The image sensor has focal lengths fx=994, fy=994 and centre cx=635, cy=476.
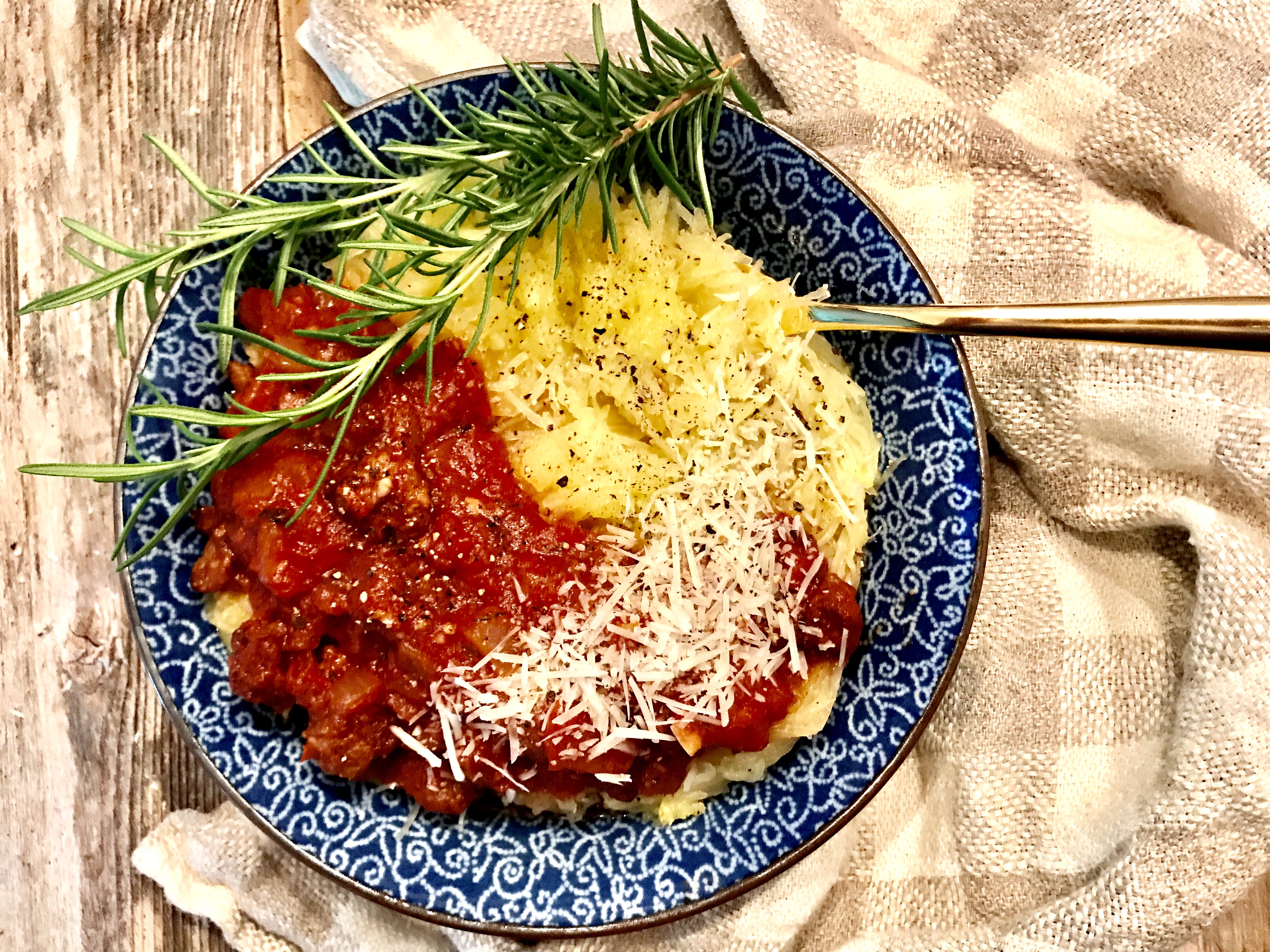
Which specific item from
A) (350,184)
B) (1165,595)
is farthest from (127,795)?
(1165,595)

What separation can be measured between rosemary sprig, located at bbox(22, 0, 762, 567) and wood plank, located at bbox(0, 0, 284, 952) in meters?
0.59

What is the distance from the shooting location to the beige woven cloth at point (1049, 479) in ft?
7.78

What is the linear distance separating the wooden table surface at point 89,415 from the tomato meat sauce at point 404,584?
2.26 feet

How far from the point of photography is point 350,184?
210 cm

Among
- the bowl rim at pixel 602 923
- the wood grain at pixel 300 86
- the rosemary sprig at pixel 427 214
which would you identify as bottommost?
the bowl rim at pixel 602 923

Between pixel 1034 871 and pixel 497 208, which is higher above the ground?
pixel 497 208

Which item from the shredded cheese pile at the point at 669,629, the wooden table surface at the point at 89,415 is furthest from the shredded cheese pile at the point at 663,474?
the wooden table surface at the point at 89,415

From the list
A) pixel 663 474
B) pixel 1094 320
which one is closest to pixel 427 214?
pixel 663 474

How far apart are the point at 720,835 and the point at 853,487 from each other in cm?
85

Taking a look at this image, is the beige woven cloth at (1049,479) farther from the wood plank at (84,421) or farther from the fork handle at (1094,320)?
the fork handle at (1094,320)

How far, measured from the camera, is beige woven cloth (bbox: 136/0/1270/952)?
2371 mm

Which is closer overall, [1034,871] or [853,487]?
[853,487]

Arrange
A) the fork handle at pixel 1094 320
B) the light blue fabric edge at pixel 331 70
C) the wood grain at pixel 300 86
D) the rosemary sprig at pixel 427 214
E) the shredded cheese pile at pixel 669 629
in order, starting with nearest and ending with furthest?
the fork handle at pixel 1094 320 < the rosemary sprig at pixel 427 214 < the shredded cheese pile at pixel 669 629 < the light blue fabric edge at pixel 331 70 < the wood grain at pixel 300 86

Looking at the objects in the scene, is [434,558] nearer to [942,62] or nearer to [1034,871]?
[1034,871]
